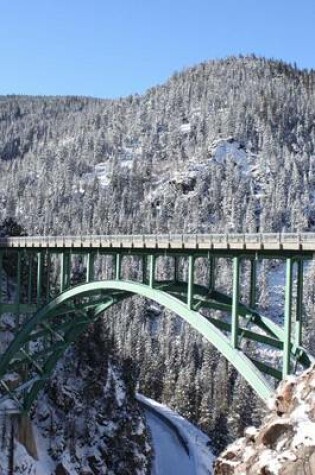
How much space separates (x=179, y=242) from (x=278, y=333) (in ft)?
25.6

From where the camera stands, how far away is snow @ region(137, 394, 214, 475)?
59031mm

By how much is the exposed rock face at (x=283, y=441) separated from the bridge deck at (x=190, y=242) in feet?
21.2

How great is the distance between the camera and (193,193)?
195 meters

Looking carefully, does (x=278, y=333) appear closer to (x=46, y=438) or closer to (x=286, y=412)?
(x=286, y=412)

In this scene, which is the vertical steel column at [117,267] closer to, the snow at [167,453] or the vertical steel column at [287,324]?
the vertical steel column at [287,324]

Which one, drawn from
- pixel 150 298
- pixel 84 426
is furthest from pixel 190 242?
pixel 84 426

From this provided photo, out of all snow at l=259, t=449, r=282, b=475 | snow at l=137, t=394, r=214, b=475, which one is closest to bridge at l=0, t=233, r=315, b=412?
snow at l=259, t=449, r=282, b=475

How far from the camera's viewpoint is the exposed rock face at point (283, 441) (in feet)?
45.6

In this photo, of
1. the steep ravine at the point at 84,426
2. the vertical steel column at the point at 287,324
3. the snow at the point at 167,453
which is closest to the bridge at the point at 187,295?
the vertical steel column at the point at 287,324

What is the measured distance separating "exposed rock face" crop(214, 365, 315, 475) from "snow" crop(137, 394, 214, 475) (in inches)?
1650

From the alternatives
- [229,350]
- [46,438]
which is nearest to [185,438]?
[46,438]

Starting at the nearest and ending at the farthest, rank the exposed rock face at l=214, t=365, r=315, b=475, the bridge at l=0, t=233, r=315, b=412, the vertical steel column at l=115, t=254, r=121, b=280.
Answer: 1. the exposed rock face at l=214, t=365, r=315, b=475
2. the bridge at l=0, t=233, r=315, b=412
3. the vertical steel column at l=115, t=254, r=121, b=280

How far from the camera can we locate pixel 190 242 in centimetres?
2784

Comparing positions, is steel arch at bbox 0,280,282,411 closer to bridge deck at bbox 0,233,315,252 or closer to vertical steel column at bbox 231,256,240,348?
vertical steel column at bbox 231,256,240,348
